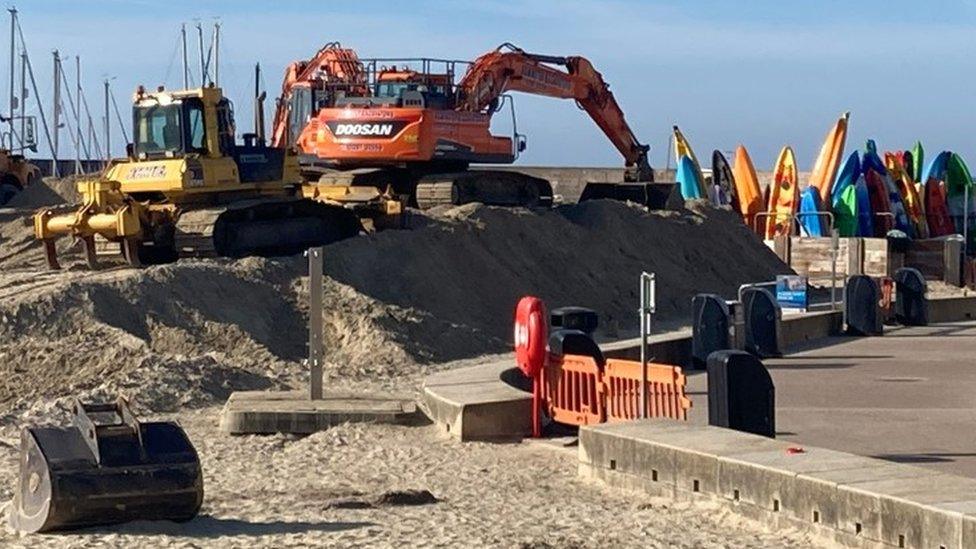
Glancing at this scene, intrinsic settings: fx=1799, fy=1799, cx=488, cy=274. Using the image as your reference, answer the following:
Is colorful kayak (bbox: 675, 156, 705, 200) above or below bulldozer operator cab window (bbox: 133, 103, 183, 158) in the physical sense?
below

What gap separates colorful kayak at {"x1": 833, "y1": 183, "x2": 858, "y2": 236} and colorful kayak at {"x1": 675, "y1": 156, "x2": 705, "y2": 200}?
3.54 meters

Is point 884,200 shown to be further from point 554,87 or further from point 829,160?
point 554,87

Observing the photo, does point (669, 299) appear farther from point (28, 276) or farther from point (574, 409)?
point (574, 409)

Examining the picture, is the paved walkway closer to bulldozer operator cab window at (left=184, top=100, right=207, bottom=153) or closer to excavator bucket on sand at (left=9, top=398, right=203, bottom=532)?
excavator bucket on sand at (left=9, top=398, right=203, bottom=532)

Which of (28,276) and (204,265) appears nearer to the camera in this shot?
(204,265)

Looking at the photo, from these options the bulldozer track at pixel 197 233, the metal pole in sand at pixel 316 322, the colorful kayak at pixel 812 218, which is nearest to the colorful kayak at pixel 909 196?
the colorful kayak at pixel 812 218

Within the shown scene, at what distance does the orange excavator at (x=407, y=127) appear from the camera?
100 ft

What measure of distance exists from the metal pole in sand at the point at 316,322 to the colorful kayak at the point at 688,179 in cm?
2816

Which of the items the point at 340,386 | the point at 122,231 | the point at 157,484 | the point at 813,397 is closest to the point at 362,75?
the point at 122,231

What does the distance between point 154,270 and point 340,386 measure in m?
4.19

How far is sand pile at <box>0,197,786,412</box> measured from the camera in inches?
778

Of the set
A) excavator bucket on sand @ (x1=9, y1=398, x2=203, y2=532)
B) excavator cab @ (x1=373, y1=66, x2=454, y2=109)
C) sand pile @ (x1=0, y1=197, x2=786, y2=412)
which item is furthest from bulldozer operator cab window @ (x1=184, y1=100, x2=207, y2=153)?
excavator bucket on sand @ (x1=9, y1=398, x2=203, y2=532)

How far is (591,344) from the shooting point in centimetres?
1652

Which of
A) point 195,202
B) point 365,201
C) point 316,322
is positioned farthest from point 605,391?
point 365,201
